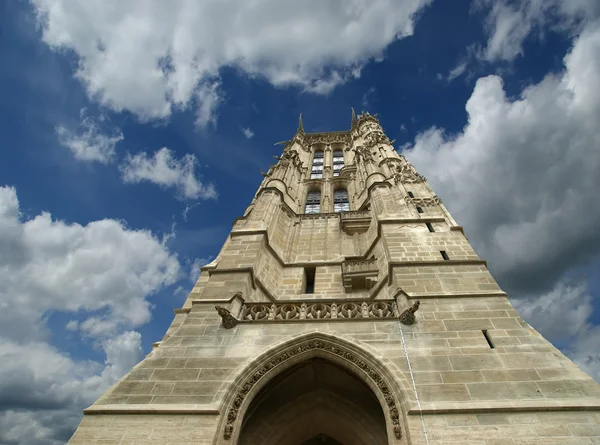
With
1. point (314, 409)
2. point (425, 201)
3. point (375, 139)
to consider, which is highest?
point (375, 139)

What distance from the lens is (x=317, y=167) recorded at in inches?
1024

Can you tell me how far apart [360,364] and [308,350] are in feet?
4.15

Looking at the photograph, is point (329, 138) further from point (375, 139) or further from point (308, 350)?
point (308, 350)

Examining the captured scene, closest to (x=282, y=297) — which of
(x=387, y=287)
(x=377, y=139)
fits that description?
(x=387, y=287)

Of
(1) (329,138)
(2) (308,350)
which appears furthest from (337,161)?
(2) (308,350)

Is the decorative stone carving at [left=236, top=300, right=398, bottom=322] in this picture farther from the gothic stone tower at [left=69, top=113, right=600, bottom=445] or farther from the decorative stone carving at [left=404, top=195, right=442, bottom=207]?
the decorative stone carving at [left=404, top=195, right=442, bottom=207]

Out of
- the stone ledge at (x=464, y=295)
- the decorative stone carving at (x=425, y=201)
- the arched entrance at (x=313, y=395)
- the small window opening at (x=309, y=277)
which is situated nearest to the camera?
the arched entrance at (x=313, y=395)

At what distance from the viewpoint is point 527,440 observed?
19.1ft

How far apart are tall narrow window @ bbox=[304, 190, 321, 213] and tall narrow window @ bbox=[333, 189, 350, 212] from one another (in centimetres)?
95

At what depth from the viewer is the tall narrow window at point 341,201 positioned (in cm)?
1953

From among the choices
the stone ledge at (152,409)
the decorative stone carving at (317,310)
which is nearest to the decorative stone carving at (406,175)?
the decorative stone carving at (317,310)

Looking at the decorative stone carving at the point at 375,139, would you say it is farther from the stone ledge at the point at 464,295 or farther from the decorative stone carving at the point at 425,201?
the stone ledge at the point at 464,295

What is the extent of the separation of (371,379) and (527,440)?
110 inches

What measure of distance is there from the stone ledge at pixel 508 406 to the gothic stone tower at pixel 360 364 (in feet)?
0.06
